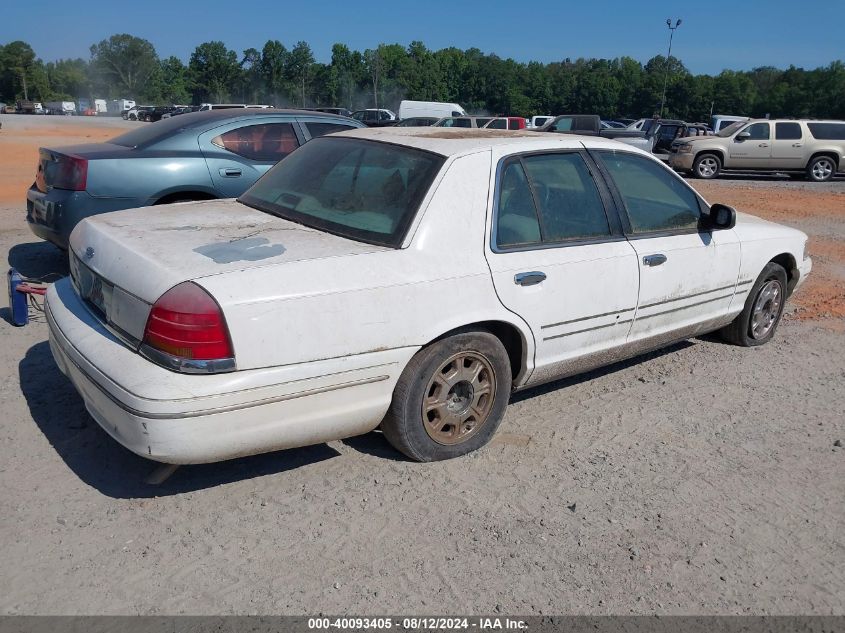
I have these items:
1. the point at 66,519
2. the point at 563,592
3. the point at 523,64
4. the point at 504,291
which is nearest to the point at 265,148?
the point at 504,291

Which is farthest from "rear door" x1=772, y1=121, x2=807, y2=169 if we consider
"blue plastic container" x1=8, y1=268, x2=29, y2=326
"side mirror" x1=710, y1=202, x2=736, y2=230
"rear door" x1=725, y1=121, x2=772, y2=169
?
Answer: "blue plastic container" x1=8, y1=268, x2=29, y2=326

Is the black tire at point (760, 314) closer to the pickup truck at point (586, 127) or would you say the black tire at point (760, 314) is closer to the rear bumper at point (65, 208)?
the rear bumper at point (65, 208)

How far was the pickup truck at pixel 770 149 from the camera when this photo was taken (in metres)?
21.0

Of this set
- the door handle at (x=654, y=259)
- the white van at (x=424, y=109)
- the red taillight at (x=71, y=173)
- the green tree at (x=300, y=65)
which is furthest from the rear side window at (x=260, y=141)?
the green tree at (x=300, y=65)

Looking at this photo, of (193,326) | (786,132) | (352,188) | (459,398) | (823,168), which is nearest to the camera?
(193,326)

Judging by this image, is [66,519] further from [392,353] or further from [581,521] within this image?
[581,521]

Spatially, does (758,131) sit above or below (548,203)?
above

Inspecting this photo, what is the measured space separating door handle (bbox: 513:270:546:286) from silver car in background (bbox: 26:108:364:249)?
3.75 m

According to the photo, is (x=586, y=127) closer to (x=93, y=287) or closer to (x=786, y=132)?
(x=786, y=132)

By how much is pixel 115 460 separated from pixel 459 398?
1.71m

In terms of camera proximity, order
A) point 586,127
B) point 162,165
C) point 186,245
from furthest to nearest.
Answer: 1. point 586,127
2. point 162,165
3. point 186,245

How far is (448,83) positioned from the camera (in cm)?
10388

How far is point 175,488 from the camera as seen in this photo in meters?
3.46

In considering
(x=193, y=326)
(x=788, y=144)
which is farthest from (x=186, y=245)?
(x=788, y=144)
